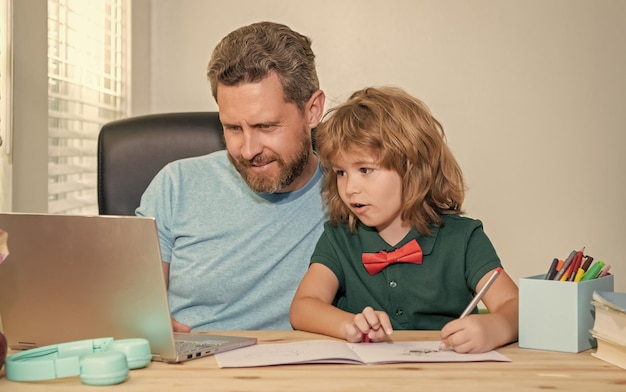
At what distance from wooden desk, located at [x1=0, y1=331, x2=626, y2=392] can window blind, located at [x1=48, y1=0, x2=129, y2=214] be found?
1378 millimetres

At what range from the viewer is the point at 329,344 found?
1321 mm

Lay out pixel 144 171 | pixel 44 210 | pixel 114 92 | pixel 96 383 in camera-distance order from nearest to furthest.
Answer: pixel 96 383
pixel 144 171
pixel 44 210
pixel 114 92

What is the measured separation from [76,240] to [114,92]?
2013 millimetres

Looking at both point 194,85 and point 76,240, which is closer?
point 76,240

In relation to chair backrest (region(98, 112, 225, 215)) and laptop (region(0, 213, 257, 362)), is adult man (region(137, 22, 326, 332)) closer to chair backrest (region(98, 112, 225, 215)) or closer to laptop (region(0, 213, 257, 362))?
chair backrest (region(98, 112, 225, 215))

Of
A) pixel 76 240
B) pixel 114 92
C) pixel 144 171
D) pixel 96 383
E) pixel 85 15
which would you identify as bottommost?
pixel 96 383

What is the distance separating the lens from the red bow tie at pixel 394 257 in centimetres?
168

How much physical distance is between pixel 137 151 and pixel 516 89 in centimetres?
186

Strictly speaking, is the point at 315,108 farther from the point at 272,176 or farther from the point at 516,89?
the point at 516,89

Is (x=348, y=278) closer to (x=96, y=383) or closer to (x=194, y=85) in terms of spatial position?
(x=96, y=383)

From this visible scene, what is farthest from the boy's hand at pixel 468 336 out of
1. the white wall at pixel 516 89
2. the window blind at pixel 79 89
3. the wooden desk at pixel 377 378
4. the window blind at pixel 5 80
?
the white wall at pixel 516 89

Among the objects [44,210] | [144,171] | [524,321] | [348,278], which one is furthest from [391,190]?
[44,210]

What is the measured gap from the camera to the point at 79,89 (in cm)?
264

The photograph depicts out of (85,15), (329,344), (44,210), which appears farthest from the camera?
(85,15)
